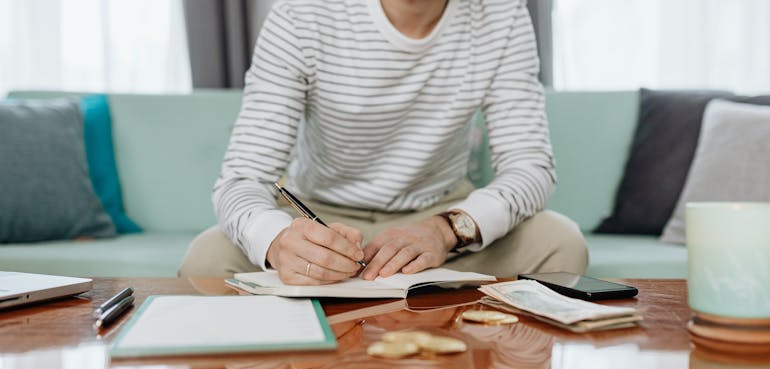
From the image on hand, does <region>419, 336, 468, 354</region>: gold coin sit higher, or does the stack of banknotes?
<region>419, 336, 468, 354</region>: gold coin

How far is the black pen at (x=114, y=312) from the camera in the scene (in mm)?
794

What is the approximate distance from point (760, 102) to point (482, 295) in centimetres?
137

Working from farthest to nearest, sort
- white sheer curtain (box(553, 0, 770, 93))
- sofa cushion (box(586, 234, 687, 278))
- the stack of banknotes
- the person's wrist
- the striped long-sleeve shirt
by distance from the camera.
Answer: white sheer curtain (box(553, 0, 770, 93)) → sofa cushion (box(586, 234, 687, 278)) → the striped long-sleeve shirt → the person's wrist → the stack of banknotes

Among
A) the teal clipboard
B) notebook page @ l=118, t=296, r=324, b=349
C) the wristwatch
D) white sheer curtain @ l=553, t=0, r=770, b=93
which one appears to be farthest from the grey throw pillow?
the teal clipboard

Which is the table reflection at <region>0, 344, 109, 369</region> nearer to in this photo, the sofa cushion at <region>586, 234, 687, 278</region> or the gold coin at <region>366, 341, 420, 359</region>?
the gold coin at <region>366, 341, 420, 359</region>

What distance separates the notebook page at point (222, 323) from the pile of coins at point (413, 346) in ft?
0.19

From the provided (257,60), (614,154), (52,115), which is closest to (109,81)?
(52,115)

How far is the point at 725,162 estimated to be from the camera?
6.05ft

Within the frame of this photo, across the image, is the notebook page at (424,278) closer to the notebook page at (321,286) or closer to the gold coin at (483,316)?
the notebook page at (321,286)

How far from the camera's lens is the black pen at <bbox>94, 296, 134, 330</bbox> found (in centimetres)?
79

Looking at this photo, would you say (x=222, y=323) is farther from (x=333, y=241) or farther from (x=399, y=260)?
(x=399, y=260)

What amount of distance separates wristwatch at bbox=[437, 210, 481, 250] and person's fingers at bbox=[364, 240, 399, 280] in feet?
0.68

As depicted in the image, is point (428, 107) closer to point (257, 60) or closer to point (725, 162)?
point (257, 60)

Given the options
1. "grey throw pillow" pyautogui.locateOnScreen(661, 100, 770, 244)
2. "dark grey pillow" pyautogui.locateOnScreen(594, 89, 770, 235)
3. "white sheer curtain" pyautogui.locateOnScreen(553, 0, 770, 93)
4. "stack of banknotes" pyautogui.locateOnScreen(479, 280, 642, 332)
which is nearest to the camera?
"stack of banknotes" pyautogui.locateOnScreen(479, 280, 642, 332)
